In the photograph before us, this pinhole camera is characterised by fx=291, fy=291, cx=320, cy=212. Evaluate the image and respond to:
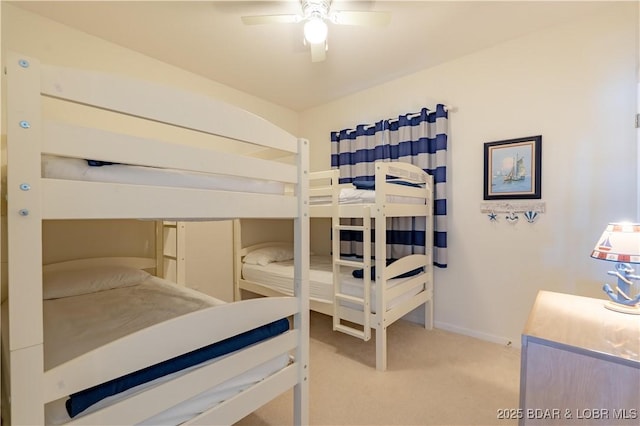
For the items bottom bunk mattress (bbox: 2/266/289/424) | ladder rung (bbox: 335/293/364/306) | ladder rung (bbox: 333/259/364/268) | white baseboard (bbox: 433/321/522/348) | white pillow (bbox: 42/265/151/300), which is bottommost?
white baseboard (bbox: 433/321/522/348)

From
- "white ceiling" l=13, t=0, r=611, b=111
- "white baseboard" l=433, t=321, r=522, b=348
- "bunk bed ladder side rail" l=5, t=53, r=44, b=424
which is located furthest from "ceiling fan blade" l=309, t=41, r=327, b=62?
"white baseboard" l=433, t=321, r=522, b=348

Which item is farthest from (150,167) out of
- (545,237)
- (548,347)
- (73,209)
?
(545,237)

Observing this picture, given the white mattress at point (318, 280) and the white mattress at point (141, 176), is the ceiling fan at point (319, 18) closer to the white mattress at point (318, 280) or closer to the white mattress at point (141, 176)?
the white mattress at point (141, 176)

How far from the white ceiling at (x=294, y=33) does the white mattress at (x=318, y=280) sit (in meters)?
1.99

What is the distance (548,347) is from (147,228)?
3.06 m

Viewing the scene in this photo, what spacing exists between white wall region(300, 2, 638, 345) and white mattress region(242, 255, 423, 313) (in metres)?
0.61

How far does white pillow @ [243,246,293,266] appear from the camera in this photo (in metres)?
3.12

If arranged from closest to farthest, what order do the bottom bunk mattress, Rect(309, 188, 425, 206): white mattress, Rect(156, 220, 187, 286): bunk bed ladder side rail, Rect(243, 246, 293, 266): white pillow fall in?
1. the bottom bunk mattress
2. Rect(309, 188, 425, 206): white mattress
3. Rect(156, 220, 187, 286): bunk bed ladder side rail
4. Rect(243, 246, 293, 266): white pillow

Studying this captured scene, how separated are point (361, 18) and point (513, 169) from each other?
5.73 feet

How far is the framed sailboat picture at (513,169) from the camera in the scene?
93.6 inches


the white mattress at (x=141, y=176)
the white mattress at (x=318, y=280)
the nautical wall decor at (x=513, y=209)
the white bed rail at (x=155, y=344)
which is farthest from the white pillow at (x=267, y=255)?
the nautical wall decor at (x=513, y=209)

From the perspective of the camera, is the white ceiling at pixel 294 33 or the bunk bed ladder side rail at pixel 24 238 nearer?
the bunk bed ladder side rail at pixel 24 238

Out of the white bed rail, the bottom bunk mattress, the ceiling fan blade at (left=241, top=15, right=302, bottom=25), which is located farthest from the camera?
the ceiling fan blade at (left=241, top=15, right=302, bottom=25)

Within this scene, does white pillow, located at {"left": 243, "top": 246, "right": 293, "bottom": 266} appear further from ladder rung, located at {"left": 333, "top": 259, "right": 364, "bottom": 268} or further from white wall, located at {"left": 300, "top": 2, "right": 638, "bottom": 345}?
white wall, located at {"left": 300, "top": 2, "right": 638, "bottom": 345}
